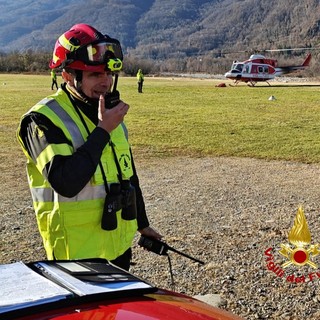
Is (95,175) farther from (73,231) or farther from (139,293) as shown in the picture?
(139,293)

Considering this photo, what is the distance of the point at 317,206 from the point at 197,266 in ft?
9.57

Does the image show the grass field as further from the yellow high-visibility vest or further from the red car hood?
the red car hood

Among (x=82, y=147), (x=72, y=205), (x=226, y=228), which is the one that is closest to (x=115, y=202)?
(x=72, y=205)

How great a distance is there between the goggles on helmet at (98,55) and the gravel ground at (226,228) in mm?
2434

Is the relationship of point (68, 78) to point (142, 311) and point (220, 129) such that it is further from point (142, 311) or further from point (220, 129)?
point (220, 129)

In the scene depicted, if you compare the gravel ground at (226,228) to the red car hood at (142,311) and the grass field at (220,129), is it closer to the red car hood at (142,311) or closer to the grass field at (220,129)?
the grass field at (220,129)

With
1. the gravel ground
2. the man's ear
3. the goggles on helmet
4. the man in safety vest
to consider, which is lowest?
the gravel ground

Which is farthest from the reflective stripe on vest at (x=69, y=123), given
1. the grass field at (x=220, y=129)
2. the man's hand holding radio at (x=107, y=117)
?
the grass field at (x=220, y=129)

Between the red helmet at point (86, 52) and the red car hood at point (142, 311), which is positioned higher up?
the red helmet at point (86, 52)

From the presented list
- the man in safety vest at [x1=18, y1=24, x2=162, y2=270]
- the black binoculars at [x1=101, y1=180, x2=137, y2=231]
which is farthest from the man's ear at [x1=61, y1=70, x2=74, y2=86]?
the black binoculars at [x1=101, y1=180, x2=137, y2=231]

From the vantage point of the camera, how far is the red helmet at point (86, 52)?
2.59 m

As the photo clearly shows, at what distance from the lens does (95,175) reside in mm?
2592

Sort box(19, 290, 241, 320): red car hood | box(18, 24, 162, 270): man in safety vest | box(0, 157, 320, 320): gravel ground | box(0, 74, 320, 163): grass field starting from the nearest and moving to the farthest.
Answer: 1. box(19, 290, 241, 320): red car hood
2. box(18, 24, 162, 270): man in safety vest
3. box(0, 157, 320, 320): gravel ground
4. box(0, 74, 320, 163): grass field

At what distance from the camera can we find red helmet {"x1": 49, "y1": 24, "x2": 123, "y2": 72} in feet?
8.50
